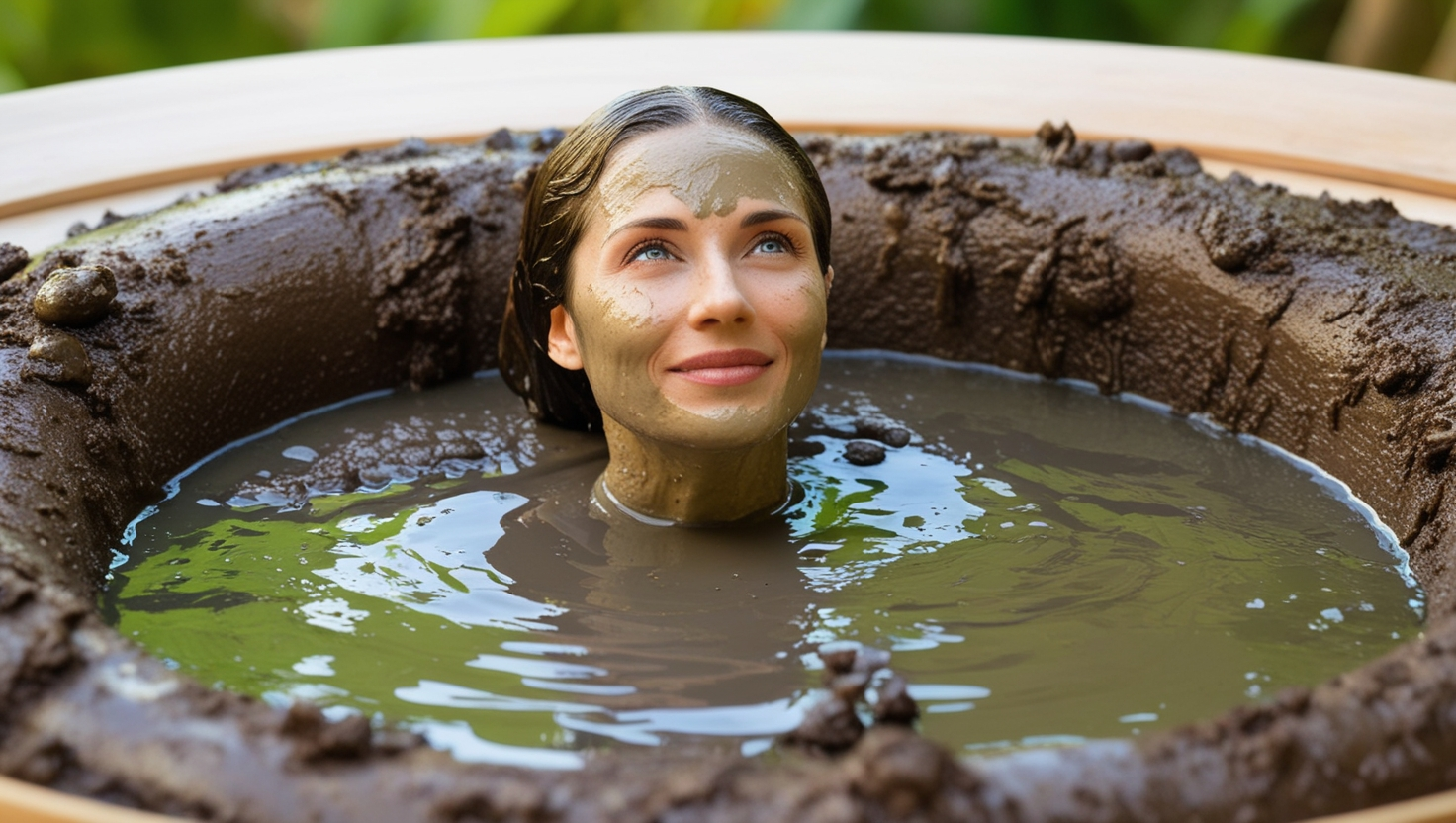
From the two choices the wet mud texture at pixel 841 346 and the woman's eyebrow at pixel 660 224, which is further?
the woman's eyebrow at pixel 660 224

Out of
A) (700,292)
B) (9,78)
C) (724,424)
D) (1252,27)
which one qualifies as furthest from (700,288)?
(9,78)

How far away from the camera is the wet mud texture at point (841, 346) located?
63.6 inches

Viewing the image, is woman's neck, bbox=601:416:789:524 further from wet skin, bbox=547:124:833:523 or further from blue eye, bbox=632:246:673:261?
blue eye, bbox=632:246:673:261

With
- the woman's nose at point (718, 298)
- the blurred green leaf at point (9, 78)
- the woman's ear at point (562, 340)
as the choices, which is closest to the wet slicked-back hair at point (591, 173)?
the woman's ear at point (562, 340)

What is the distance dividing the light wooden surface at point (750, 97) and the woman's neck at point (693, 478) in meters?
1.32

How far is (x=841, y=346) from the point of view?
11.4 feet

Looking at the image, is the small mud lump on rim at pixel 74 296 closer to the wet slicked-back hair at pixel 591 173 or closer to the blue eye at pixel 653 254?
the wet slicked-back hair at pixel 591 173

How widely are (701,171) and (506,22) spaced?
3560 mm

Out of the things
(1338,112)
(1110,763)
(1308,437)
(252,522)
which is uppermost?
(1338,112)

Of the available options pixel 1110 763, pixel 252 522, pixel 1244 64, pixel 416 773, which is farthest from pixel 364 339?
pixel 1244 64

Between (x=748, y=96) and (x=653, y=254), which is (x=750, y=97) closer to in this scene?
(x=748, y=96)

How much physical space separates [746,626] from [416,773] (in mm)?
753

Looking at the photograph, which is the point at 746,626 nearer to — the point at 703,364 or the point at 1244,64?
the point at 703,364

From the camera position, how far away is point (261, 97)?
399 centimetres
